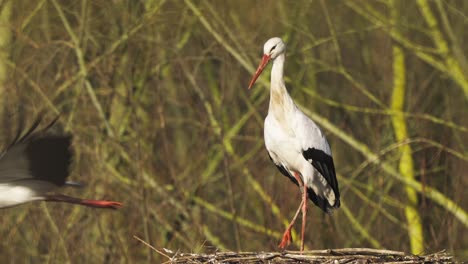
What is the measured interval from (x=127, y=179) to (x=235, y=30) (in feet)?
7.88

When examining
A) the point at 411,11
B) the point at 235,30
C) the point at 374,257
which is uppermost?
the point at 411,11

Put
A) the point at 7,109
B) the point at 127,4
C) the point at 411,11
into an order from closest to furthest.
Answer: the point at 7,109 < the point at 127,4 < the point at 411,11

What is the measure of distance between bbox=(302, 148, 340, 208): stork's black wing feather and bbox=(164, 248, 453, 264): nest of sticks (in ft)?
4.81

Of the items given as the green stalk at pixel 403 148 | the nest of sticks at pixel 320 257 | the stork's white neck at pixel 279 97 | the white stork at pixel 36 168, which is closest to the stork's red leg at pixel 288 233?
the stork's white neck at pixel 279 97

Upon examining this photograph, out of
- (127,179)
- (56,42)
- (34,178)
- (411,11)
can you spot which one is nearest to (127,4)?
(56,42)

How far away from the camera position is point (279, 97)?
29.4 ft

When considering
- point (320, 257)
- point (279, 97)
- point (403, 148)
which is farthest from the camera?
point (403, 148)

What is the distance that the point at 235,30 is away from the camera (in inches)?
539

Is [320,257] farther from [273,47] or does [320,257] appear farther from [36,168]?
[36,168]

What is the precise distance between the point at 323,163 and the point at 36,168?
2.41 m

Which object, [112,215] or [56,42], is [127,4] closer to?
[56,42]

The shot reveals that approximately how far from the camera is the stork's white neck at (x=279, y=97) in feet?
29.3

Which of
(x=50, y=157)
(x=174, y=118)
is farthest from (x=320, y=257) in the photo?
(x=174, y=118)

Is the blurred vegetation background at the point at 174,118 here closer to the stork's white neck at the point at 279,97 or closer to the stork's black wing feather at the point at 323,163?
the stork's black wing feather at the point at 323,163
